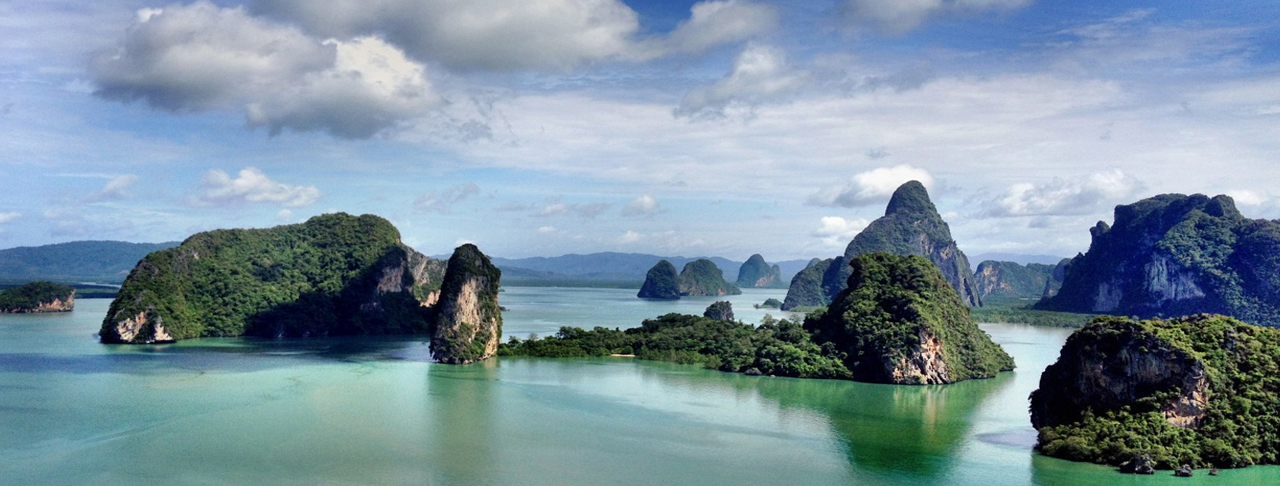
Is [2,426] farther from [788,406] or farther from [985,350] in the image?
[985,350]

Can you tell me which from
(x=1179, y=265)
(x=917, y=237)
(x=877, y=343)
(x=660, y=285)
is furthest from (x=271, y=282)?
(x=917, y=237)

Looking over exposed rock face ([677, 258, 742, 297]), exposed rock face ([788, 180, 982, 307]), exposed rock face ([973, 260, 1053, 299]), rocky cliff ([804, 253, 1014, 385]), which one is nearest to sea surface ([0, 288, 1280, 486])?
rocky cliff ([804, 253, 1014, 385])

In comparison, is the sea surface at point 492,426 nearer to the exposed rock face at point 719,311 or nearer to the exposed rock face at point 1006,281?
the exposed rock face at point 719,311

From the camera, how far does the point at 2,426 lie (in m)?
29.8

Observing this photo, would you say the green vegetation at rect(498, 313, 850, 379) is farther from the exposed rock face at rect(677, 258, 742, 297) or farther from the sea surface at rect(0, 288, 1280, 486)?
the exposed rock face at rect(677, 258, 742, 297)

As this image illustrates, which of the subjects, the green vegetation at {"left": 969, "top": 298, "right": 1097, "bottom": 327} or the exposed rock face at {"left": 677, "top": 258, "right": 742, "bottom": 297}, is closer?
the green vegetation at {"left": 969, "top": 298, "right": 1097, "bottom": 327}

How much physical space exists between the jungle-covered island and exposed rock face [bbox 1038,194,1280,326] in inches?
1888

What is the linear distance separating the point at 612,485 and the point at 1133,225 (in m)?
91.4

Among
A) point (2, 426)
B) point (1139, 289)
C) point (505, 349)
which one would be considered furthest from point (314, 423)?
point (1139, 289)

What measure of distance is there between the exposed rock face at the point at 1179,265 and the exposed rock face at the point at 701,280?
198ft

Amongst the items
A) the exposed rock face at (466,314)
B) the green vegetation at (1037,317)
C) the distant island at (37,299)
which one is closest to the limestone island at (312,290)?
the exposed rock face at (466,314)

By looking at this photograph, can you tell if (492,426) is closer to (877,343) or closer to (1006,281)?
(877,343)

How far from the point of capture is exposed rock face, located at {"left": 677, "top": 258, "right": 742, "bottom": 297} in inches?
6014

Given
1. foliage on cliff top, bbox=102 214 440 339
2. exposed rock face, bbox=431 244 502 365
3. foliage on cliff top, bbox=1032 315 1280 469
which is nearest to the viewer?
foliage on cliff top, bbox=1032 315 1280 469
